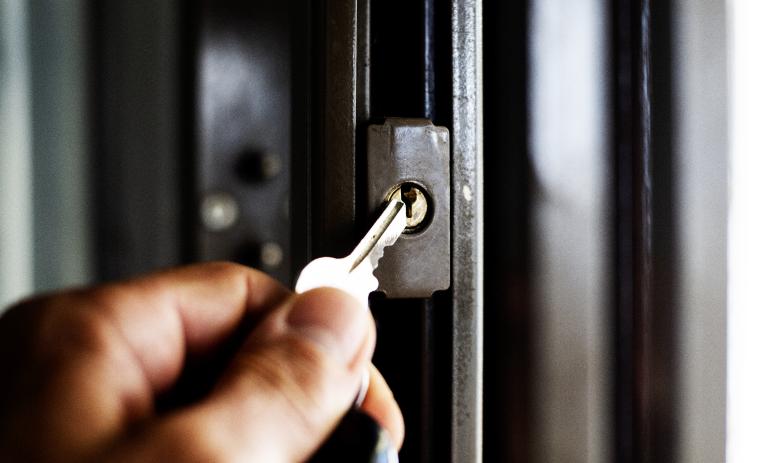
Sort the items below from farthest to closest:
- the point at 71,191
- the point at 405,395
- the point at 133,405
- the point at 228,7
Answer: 1. the point at 71,191
2. the point at 228,7
3. the point at 405,395
4. the point at 133,405

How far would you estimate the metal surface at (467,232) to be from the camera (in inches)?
17.2

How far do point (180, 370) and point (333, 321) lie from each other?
0.12m

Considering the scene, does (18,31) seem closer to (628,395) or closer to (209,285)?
(209,285)

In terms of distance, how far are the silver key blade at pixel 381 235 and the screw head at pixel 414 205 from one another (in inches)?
0.5

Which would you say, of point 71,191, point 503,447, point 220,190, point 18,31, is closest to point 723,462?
point 503,447

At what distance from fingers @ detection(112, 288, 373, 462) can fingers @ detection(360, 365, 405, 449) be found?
0.05m

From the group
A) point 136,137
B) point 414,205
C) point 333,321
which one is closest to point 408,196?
point 414,205

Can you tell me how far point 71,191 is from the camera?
1.27 m

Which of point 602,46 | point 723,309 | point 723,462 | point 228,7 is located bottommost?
point 723,462

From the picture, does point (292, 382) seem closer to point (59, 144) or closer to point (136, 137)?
point (136, 137)

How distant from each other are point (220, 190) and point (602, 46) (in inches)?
28.2

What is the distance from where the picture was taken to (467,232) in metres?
0.44

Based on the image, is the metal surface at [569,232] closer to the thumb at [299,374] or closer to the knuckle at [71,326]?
the thumb at [299,374]

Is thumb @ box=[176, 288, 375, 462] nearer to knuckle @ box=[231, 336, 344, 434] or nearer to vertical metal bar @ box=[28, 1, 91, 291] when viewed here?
knuckle @ box=[231, 336, 344, 434]
